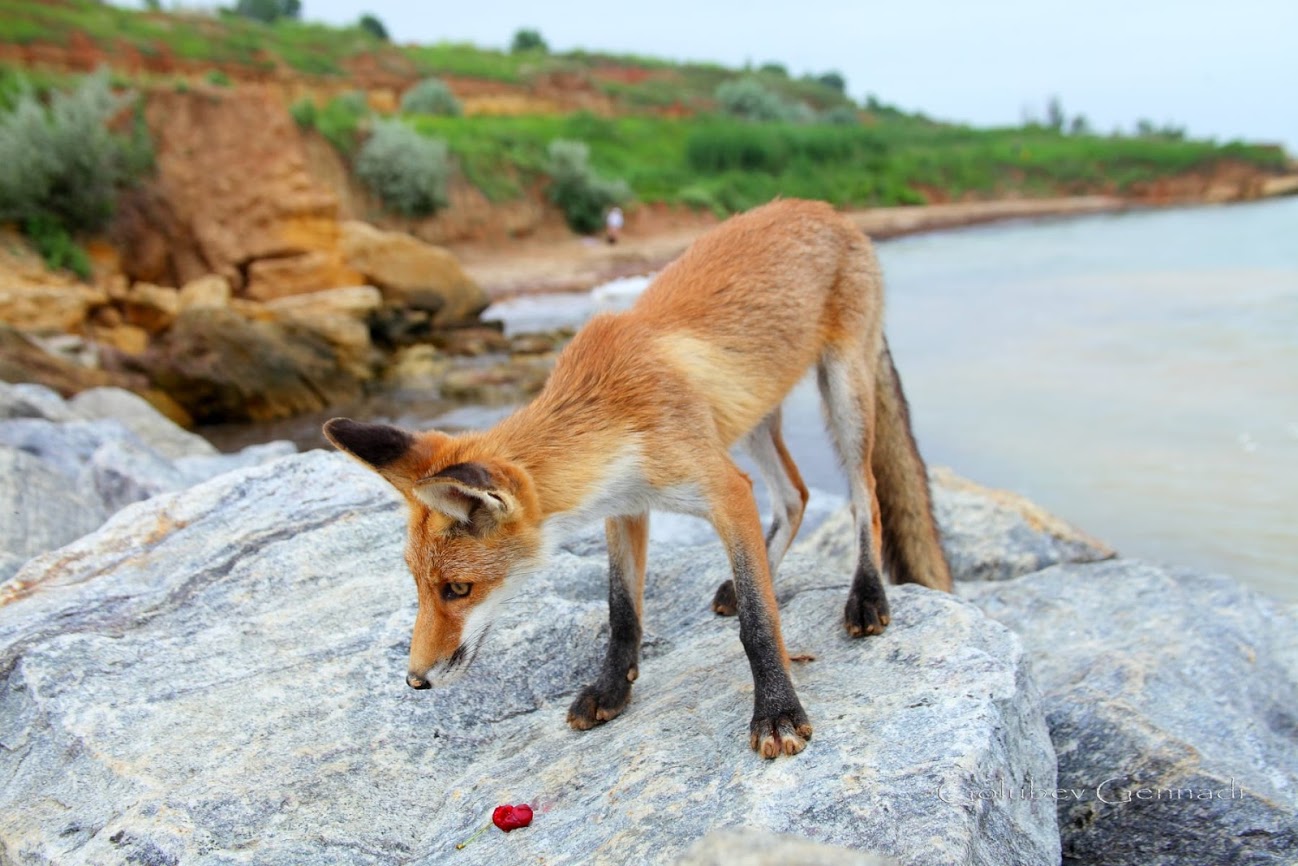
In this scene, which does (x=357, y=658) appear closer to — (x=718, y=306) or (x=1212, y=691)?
(x=718, y=306)

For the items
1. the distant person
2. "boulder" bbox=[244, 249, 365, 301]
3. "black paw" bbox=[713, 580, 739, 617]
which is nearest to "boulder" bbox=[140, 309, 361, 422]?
"boulder" bbox=[244, 249, 365, 301]

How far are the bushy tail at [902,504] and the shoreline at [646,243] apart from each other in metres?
17.0

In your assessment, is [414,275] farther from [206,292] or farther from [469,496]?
[469,496]

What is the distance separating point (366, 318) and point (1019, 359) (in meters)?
12.9

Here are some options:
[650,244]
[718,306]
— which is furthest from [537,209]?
[718,306]

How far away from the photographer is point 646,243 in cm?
3569

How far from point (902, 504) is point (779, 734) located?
6.97 ft

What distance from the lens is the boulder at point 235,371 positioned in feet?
A: 51.1

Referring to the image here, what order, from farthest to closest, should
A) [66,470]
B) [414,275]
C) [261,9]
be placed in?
[261,9] → [414,275] → [66,470]

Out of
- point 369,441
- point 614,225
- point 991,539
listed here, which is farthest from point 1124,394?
point 614,225

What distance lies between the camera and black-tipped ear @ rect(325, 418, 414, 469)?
3238 millimetres

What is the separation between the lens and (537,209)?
35.5 m

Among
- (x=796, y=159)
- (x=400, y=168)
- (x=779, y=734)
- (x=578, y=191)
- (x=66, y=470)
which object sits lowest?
(x=578, y=191)

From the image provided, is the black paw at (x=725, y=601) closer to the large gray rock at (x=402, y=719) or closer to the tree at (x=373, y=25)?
the large gray rock at (x=402, y=719)
